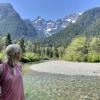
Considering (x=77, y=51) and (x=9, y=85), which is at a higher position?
(x=77, y=51)

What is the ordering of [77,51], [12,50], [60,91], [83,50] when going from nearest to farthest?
[12,50], [60,91], [77,51], [83,50]

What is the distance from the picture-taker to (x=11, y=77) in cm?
598

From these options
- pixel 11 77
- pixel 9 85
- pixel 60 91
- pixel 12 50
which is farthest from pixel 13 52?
pixel 60 91

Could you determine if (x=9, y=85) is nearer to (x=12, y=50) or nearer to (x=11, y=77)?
(x=11, y=77)

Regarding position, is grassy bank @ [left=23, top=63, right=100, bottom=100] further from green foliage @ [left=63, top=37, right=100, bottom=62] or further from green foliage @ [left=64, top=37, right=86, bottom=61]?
green foliage @ [left=64, top=37, right=86, bottom=61]

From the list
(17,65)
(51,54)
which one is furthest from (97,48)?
(17,65)

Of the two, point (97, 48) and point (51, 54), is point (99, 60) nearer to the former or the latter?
point (97, 48)

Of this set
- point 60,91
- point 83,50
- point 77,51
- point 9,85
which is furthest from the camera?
point 83,50

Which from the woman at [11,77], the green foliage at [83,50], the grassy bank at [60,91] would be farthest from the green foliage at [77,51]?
the woman at [11,77]

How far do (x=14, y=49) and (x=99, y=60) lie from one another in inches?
3368

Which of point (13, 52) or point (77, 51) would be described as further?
point (77, 51)

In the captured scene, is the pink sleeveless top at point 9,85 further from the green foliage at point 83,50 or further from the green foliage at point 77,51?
the green foliage at point 77,51

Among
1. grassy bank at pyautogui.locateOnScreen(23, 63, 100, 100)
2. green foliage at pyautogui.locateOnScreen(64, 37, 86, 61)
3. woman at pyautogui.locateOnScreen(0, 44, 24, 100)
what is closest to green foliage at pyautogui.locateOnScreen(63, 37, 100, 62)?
green foliage at pyautogui.locateOnScreen(64, 37, 86, 61)

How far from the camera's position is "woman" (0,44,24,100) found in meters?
5.93
